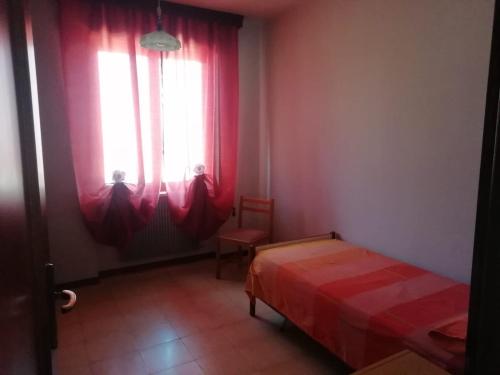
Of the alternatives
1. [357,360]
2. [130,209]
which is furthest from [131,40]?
[357,360]

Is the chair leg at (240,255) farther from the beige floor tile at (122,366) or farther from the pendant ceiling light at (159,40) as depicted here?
the pendant ceiling light at (159,40)

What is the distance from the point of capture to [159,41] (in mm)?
2543

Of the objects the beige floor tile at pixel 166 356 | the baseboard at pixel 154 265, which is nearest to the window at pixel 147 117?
the baseboard at pixel 154 265

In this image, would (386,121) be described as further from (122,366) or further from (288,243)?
(122,366)

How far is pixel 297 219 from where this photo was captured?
3.58 metres

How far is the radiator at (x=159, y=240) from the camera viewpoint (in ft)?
11.5

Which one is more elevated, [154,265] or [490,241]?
[490,241]

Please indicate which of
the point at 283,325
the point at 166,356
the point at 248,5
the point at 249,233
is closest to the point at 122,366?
the point at 166,356

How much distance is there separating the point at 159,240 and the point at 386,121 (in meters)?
2.53

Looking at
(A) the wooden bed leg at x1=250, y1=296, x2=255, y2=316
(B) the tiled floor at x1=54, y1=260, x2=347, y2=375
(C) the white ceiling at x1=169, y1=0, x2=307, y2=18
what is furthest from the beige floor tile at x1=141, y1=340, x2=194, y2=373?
(C) the white ceiling at x1=169, y1=0, x2=307, y2=18

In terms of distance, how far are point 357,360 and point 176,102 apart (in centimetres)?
280

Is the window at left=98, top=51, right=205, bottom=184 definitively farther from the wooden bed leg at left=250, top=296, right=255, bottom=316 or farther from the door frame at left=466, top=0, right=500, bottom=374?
the door frame at left=466, top=0, right=500, bottom=374

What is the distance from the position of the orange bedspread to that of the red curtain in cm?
136

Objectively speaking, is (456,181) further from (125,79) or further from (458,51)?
(125,79)
